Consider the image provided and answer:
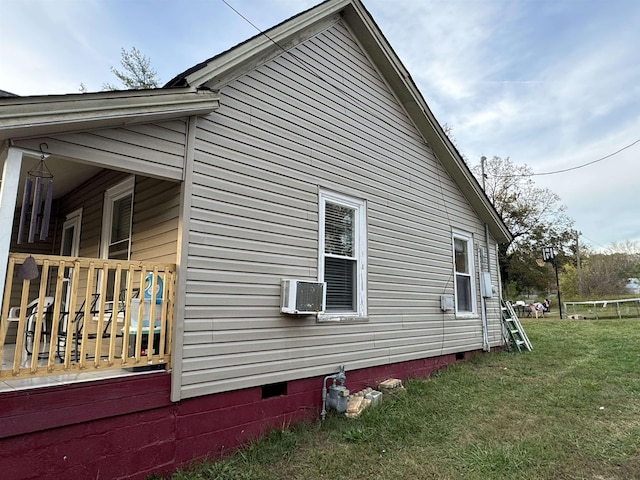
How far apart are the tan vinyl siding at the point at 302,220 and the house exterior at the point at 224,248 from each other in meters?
0.02

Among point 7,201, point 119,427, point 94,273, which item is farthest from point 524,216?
point 7,201

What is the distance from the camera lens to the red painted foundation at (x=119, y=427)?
262 centimetres

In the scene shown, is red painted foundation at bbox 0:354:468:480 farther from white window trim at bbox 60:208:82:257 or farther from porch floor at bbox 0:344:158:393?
white window trim at bbox 60:208:82:257

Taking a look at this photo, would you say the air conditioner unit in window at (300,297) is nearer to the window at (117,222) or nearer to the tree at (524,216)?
the window at (117,222)

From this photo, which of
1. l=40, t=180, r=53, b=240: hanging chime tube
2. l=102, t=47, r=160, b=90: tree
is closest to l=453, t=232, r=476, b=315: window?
l=40, t=180, r=53, b=240: hanging chime tube

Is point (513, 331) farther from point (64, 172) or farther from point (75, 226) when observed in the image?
point (64, 172)

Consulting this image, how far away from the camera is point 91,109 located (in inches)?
114

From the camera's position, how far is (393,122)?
6770 mm

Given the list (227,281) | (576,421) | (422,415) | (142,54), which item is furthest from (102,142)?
(142,54)

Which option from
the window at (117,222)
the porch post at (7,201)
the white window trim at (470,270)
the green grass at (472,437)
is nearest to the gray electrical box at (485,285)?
the white window trim at (470,270)

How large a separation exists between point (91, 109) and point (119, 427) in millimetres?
2429

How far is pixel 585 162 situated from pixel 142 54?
64.3ft

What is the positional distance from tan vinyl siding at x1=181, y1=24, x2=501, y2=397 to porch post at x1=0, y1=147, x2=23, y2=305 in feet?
4.33

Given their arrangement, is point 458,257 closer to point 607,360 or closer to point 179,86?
point 607,360
